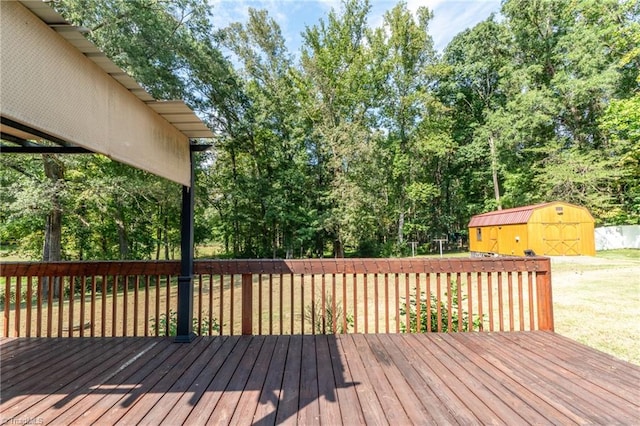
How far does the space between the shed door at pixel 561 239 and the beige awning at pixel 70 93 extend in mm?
14249

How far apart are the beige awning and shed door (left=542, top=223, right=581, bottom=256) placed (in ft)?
46.7

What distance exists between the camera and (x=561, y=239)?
12.1 metres

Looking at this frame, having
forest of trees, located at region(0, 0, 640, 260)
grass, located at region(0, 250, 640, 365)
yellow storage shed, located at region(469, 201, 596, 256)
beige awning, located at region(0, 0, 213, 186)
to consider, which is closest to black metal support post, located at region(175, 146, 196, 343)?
beige awning, located at region(0, 0, 213, 186)

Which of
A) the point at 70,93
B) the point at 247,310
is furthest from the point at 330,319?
the point at 70,93

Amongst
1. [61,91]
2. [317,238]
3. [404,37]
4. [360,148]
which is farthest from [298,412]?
[404,37]

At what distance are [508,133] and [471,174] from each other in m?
4.00

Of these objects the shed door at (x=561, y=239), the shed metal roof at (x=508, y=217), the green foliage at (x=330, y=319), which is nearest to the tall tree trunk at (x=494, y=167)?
the shed metal roof at (x=508, y=217)

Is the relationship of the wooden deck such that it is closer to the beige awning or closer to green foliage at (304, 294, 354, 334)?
green foliage at (304, 294, 354, 334)

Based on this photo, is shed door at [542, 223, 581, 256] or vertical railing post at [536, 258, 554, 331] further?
shed door at [542, 223, 581, 256]

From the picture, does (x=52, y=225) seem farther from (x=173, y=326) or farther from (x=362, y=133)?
(x=362, y=133)

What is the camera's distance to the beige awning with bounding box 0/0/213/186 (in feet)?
3.95

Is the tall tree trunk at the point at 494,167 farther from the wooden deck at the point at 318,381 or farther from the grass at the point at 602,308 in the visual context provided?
the wooden deck at the point at 318,381

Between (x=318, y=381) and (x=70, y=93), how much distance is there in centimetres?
216

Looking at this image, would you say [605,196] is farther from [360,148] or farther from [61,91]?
[61,91]
